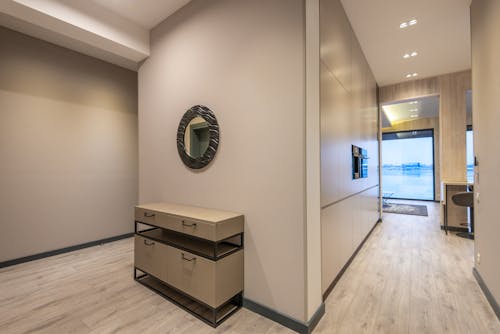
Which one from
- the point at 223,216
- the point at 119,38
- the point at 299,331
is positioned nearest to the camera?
the point at 299,331

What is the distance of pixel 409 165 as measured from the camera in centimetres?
985

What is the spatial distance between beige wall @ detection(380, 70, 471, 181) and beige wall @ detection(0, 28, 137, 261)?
6.58 m

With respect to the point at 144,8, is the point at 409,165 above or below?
below

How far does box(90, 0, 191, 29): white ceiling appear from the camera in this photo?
2826 millimetres

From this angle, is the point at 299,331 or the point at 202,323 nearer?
the point at 299,331

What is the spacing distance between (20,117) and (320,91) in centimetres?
416

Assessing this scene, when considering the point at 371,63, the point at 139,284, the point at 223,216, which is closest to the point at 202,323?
the point at 223,216

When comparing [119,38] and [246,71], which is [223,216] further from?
[119,38]

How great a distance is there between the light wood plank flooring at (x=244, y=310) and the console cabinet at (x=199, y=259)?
0.15m

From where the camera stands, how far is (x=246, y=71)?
223 centimetres

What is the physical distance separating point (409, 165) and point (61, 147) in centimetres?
1166

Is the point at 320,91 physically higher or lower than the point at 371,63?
lower

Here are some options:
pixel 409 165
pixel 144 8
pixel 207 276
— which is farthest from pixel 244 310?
pixel 409 165

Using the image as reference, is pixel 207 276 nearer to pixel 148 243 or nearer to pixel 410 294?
pixel 148 243
